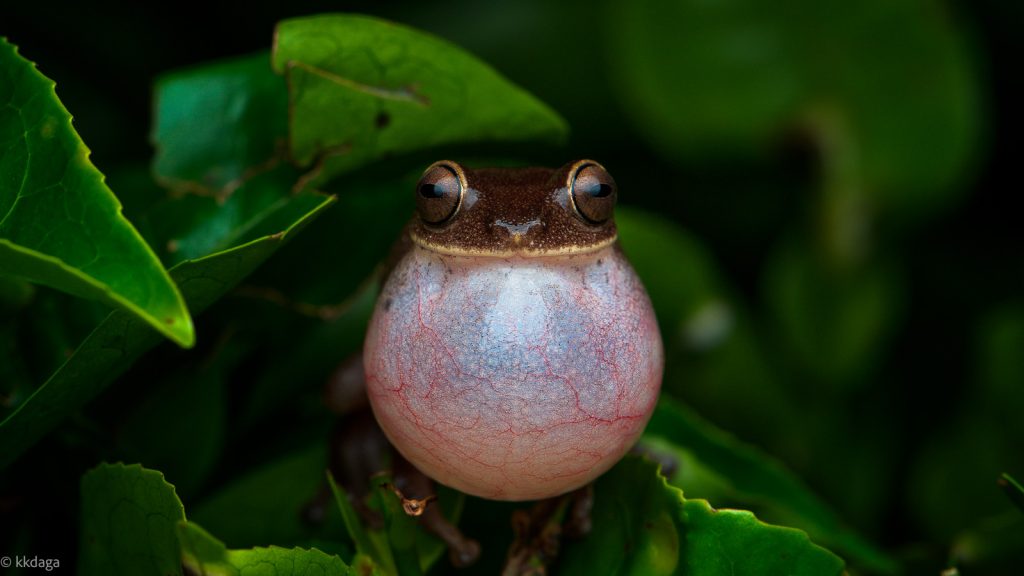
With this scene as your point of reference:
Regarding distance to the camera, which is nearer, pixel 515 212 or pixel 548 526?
pixel 515 212

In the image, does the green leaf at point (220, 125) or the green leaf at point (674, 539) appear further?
the green leaf at point (220, 125)

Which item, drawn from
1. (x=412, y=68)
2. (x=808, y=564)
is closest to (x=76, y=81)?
(x=412, y=68)

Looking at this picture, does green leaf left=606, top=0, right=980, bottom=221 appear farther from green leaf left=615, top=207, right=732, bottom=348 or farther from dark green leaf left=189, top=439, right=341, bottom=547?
dark green leaf left=189, top=439, right=341, bottom=547

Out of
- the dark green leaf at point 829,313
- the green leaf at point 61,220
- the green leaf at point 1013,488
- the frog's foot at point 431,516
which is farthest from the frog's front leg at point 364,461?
the dark green leaf at point 829,313

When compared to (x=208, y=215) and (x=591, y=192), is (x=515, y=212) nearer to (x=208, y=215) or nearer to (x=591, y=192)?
(x=591, y=192)

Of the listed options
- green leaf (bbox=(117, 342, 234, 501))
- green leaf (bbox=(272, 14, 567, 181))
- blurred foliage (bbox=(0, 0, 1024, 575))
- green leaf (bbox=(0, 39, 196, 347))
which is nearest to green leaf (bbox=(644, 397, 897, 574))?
blurred foliage (bbox=(0, 0, 1024, 575))

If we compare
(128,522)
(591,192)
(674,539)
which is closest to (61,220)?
(128,522)

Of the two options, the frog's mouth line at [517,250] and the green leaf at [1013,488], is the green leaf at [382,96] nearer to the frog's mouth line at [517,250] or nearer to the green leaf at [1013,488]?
the frog's mouth line at [517,250]
